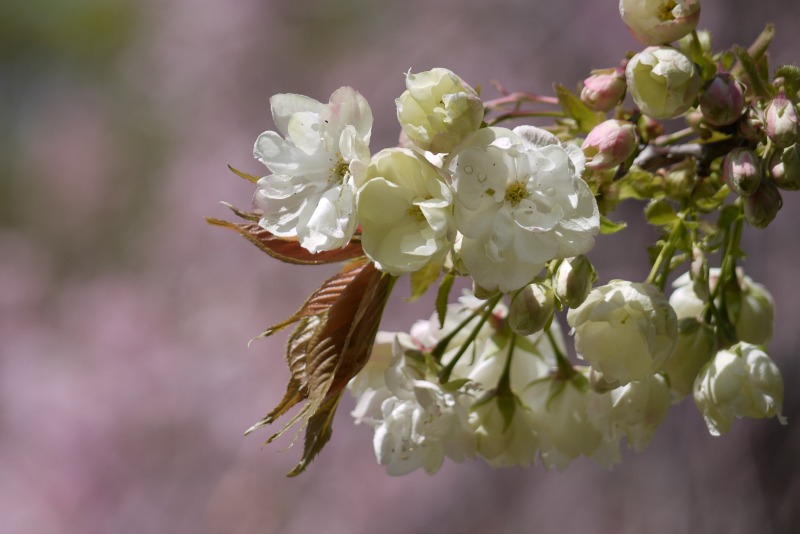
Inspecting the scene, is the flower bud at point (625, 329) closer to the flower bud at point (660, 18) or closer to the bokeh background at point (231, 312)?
the flower bud at point (660, 18)

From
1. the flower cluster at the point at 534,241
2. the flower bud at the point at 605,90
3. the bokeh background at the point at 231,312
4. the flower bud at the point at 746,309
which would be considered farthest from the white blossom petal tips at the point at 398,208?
the bokeh background at the point at 231,312

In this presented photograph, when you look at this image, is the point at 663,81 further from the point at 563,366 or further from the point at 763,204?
the point at 563,366

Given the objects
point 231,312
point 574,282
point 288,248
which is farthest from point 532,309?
point 231,312

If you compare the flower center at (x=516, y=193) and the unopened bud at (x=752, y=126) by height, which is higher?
the flower center at (x=516, y=193)

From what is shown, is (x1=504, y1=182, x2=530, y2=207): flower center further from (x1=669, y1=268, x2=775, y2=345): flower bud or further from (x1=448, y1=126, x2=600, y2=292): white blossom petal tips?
(x1=669, y1=268, x2=775, y2=345): flower bud

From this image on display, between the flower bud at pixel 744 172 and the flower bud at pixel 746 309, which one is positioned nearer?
the flower bud at pixel 744 172

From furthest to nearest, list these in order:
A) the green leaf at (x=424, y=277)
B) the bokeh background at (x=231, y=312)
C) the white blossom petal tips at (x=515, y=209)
A: the bokeh background at (x=231, y=312), the green leaf at (x=424, y=277), the white blossom petal tips at (x=515, y=209)

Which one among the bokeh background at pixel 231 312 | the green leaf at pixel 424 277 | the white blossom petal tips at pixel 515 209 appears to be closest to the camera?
the white blossom petal tips at pixel 515 209
